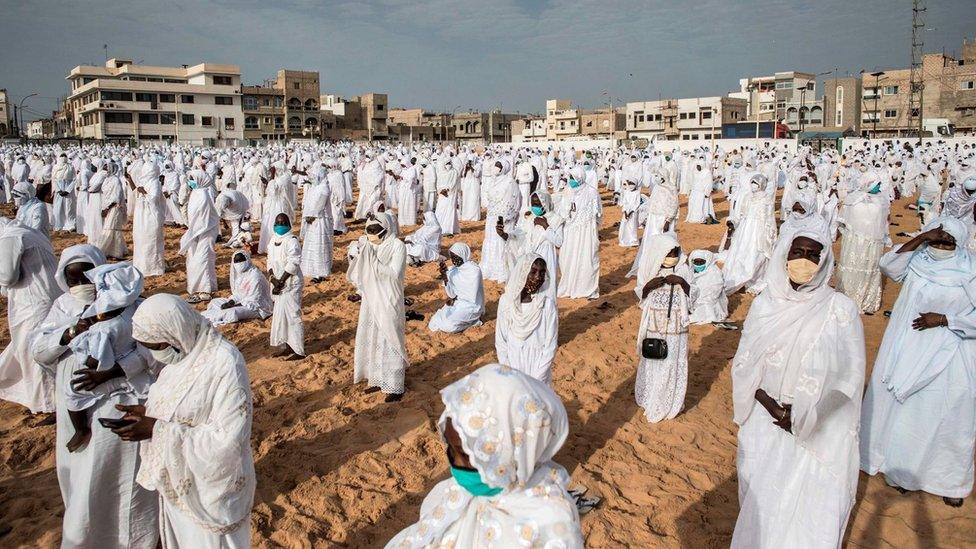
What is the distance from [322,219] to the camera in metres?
9.90

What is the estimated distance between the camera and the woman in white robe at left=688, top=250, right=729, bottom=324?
781 centimetres

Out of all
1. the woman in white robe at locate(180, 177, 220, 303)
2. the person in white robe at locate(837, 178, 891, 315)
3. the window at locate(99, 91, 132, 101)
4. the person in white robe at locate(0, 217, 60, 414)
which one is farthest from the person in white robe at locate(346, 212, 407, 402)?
the window at locate(99, 91, 132, 101)

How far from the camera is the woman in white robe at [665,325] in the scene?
4.90 m

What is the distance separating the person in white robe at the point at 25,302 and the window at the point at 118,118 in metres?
56.4

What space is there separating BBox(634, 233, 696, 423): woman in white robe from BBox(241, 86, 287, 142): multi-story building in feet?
195

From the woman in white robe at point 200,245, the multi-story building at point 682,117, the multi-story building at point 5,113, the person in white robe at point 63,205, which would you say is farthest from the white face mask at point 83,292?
the multi-story building at point 5,113

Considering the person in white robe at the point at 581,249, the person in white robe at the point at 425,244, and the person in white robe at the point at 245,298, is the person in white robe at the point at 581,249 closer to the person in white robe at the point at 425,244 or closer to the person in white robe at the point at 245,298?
the person in white robe at the point at 425,244

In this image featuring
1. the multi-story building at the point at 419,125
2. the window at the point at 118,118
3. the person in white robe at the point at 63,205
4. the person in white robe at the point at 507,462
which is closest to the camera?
the person in white robe at the point at 507,462

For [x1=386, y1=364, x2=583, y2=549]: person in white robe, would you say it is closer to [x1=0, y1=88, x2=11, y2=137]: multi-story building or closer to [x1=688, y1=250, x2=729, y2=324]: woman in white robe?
[x1=688, y1=250, x2=729, y2=324]: woman in white robe

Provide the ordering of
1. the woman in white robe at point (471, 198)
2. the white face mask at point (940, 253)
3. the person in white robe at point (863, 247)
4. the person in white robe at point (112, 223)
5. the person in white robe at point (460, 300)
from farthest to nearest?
the woman in white robe at point (471, 198) < the person in white robe at point (112, 223) < the person in white robe at point (863, 247) < the person in white robe at point (460, 300) < the white face mask at point (940, 253)

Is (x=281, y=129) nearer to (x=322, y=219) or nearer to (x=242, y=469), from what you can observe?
(x=322, y=219)

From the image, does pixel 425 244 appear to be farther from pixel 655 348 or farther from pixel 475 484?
pixel 475 484

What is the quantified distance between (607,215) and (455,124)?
62428mm

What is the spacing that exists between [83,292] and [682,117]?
210 ft
